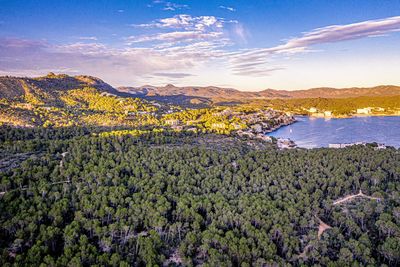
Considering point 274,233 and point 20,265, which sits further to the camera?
point 274,233

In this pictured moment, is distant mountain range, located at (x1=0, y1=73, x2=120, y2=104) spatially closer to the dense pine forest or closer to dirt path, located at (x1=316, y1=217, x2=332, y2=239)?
the dense pine forest

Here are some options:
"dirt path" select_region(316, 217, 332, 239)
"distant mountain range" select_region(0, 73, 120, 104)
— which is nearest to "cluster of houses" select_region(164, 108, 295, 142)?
"dirt path" select_region(316, 217, 332, 239)

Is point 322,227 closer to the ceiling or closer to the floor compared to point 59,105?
closer to the floor

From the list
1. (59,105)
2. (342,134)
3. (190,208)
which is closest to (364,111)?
(342,134)

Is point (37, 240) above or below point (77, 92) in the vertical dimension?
below

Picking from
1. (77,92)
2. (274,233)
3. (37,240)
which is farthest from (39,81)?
(274,233)

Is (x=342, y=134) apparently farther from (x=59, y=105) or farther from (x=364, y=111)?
(x=59, y=105)

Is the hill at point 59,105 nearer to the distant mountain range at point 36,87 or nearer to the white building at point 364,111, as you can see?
the distant mountain range at point 36,87

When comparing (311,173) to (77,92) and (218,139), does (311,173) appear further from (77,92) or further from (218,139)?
(77,92)
